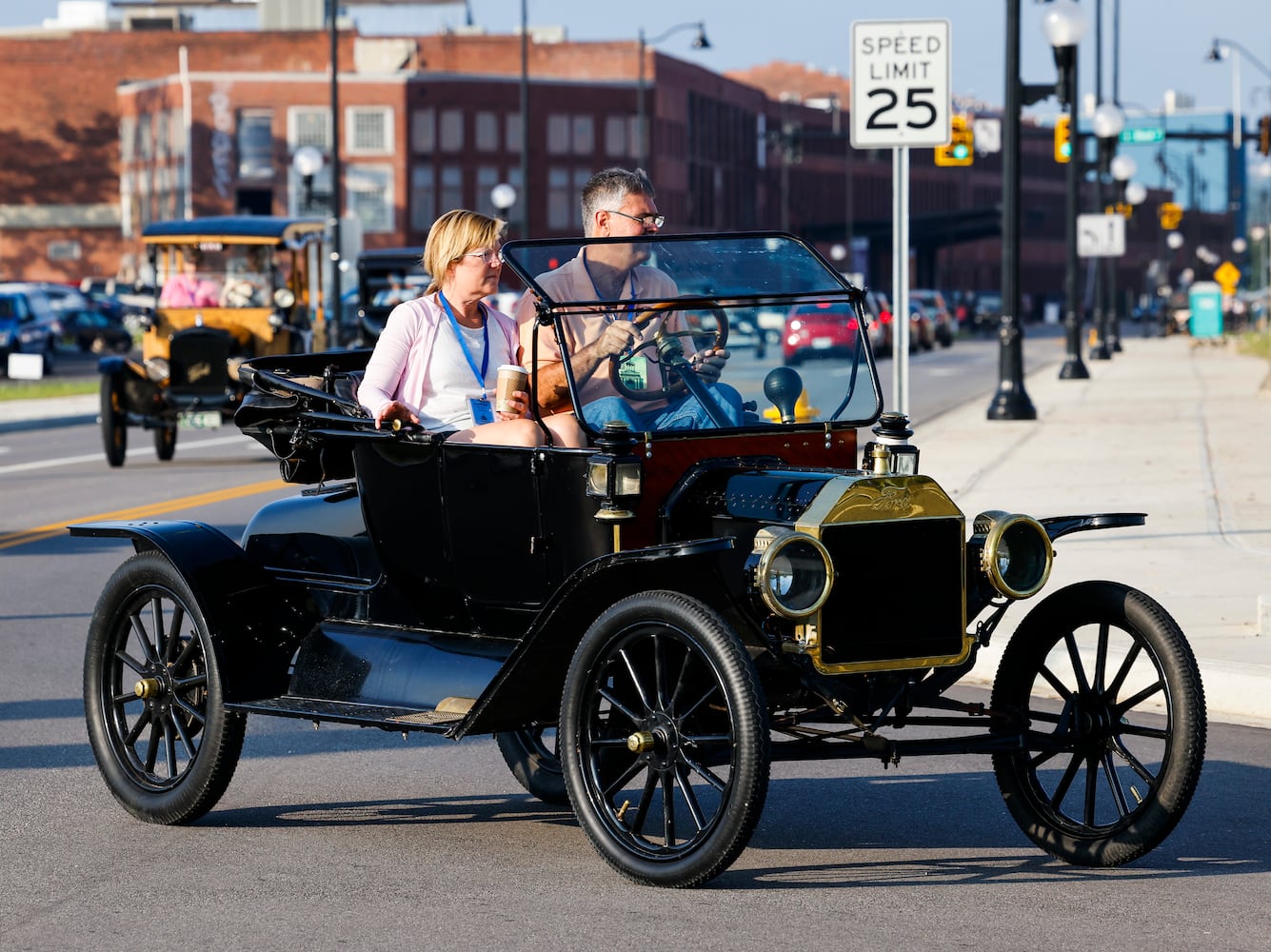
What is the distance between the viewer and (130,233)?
323 feet

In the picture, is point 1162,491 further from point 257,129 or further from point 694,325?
Answer: point 257,129

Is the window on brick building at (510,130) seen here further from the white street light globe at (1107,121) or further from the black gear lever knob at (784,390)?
the black gear lever knob at (784,390)

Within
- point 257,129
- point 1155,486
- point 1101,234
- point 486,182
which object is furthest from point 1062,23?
point 257,129

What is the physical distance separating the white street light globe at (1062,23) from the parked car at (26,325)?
2621cm

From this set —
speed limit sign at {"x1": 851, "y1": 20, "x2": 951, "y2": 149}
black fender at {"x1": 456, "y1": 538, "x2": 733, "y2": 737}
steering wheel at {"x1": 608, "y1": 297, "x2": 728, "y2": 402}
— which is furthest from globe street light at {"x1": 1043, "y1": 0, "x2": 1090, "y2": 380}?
black fender at {"x1": 456, "y1": 538, "x2": 733, "y2": 737}

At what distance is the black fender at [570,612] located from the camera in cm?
551

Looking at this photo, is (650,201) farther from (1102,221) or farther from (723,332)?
(1102,221)

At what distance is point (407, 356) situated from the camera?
6.75 meters

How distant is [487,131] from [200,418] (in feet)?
245

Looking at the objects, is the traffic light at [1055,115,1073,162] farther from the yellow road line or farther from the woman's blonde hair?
the woman's blonde hair

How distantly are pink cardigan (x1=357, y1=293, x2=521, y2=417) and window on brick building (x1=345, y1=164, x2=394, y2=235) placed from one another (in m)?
86.1

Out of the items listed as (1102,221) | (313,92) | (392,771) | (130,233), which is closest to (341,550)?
(392,771)

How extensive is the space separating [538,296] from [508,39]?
101 meters

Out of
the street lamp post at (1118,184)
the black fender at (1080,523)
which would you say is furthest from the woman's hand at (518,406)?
the street lamp post at (1118,184)
